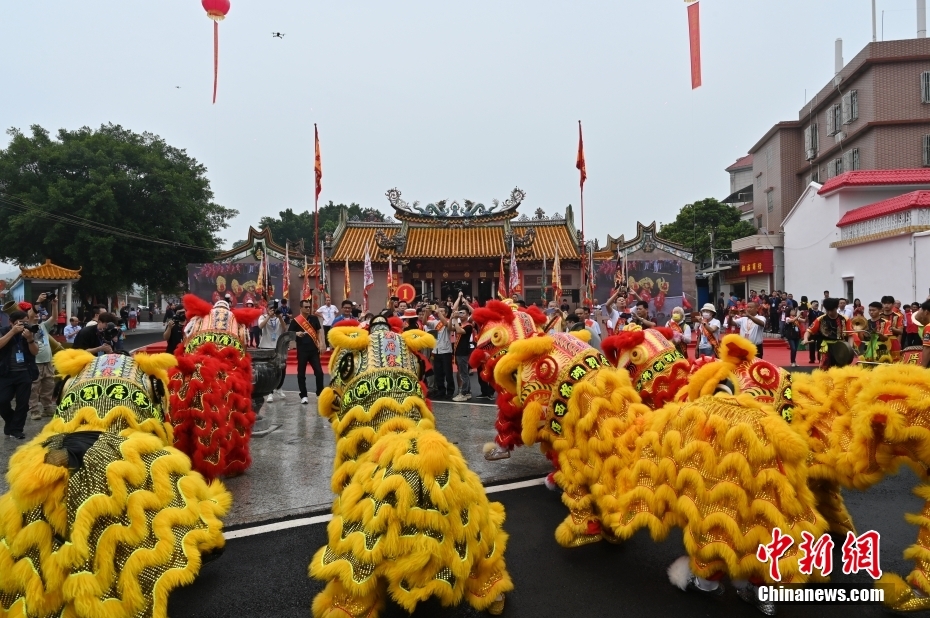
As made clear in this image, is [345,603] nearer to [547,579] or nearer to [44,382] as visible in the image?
[547,579]

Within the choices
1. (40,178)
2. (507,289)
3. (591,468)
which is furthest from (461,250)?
(591,468)

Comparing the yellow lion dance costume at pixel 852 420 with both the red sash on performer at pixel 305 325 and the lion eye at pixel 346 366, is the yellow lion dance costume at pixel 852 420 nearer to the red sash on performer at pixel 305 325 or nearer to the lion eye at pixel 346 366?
the lion eye at pixel 346 366

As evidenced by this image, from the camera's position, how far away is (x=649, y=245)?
22.5m

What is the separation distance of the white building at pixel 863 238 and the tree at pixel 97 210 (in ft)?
79.6

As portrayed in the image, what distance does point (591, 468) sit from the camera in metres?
3.38

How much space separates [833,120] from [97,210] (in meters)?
30.3

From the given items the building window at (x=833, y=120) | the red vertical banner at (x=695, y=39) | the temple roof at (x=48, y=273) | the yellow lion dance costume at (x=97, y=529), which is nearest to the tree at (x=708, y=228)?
the building window at (x=833, y=120)

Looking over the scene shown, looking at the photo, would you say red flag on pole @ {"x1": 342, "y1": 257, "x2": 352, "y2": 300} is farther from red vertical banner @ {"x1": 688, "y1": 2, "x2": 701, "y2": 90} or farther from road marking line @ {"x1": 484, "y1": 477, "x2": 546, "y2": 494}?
road marking line @ {"x1": 484, "y1": 477, "x2": 546, "y2": 494}

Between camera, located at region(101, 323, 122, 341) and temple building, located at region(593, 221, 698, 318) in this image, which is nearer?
camera, located at region(101, 323, 122, 341)

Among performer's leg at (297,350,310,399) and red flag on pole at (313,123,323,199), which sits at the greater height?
red flag on pole at (313,123,323,199)

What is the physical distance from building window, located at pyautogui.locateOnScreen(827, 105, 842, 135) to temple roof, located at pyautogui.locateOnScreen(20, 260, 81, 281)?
2999cm

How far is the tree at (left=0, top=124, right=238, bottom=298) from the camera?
21.4 metres

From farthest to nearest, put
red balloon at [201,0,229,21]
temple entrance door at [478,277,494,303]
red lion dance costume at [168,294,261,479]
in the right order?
1. temple entrance door at [478,277,494,303]
2. red balloon at [201,0,229,21]
3. red lion dance costume at [168,294,261,479]

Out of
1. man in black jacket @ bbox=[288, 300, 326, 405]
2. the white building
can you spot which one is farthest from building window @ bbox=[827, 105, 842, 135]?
man in black jacket @ bbox=[288, 300, 326, 405]
